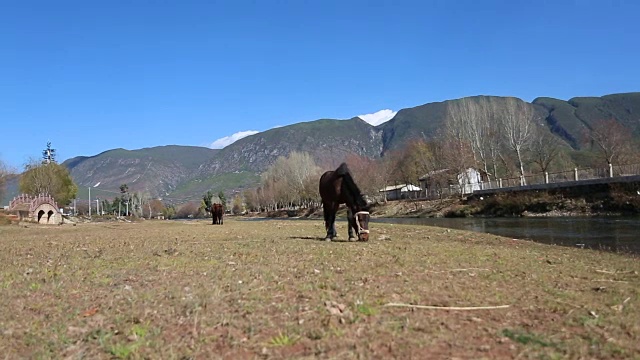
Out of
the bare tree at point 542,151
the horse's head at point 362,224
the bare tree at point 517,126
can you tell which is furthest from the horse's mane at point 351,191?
the bare tree at point 542,151

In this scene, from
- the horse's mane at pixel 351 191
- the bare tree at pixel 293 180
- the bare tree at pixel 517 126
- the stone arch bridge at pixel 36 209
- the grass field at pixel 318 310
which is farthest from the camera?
the bare tree at pixel 293 180

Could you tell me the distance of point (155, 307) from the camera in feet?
22.8

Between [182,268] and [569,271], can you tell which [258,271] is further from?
[569,271]

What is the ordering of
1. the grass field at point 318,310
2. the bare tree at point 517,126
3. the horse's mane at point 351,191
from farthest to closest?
1. the bare tree at point 517,126
2. the horse's mane at point 351,191
3. the grass field at point 318,310

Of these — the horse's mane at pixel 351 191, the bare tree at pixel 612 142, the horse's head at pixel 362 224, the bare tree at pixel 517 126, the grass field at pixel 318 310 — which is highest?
the bare tree at pixel 517 126

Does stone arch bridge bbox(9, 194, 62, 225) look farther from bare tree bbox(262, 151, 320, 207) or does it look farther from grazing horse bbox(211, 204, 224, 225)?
bare tree bbox(262, 151, 320, 207)

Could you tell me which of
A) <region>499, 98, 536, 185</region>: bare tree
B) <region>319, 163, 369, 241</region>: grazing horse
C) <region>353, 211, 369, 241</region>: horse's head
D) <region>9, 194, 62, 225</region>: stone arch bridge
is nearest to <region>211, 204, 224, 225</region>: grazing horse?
<region>319, 163, 369, 241</region>: grazing horse

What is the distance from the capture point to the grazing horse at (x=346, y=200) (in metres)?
17.2

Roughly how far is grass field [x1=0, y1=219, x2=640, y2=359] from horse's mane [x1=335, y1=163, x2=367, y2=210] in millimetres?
6228

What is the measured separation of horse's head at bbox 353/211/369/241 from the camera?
17.1 metres

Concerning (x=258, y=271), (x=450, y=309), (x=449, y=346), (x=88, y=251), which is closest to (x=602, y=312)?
(x=450, y=309)

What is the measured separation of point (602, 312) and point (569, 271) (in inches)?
169

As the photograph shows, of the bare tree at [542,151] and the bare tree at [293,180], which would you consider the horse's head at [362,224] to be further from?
the bare tree at [293,180]

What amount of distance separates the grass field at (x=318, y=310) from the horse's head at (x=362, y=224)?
5857mm
